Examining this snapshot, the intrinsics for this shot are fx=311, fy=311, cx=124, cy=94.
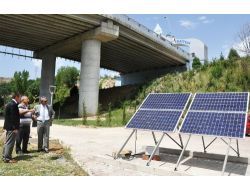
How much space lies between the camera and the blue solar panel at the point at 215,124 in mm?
8258

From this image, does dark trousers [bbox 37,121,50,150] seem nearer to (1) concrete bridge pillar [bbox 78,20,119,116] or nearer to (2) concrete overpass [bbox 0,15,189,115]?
(2) concrete overpass [bbox 0,15,189,115]

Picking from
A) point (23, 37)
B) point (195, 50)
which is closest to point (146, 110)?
point (23, 37)

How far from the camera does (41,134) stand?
1182 cm

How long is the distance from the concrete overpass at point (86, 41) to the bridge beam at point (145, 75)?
5.32 m

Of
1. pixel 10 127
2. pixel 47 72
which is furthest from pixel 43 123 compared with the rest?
pixel 47 72

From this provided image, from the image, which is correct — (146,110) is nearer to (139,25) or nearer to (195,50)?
(139,25)

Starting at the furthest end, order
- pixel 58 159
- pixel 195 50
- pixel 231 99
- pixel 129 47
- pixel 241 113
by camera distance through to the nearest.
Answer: pixel 195 50, pixel 129 47, pixel 58 159, pixel 231 99, pixel 241 113

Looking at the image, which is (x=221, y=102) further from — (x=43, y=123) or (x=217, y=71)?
(x=217, y=71)

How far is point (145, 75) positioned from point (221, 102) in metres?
57.3

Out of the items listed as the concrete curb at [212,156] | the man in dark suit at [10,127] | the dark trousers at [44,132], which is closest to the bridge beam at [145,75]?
the concrete curb at [212,156]

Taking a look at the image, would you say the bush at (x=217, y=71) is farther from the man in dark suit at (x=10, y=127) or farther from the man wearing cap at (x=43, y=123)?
the man in dark suit at (x=10, y=127)

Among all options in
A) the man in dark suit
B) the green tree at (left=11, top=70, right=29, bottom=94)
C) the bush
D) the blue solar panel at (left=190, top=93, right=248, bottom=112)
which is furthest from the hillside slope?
the man in dark suit

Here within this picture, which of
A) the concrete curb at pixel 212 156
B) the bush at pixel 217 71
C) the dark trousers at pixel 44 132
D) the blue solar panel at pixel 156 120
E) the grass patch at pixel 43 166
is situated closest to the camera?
the grass patch at pixel 43 166
